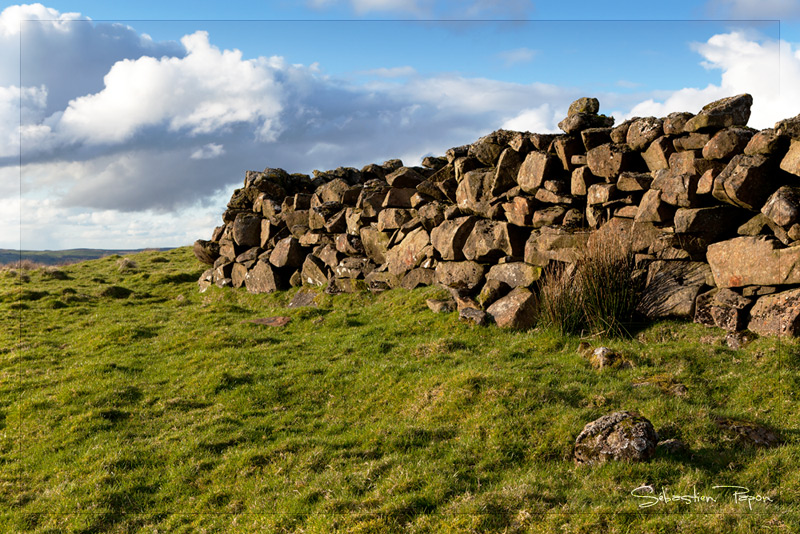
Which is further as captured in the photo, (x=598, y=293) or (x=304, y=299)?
(x=304, y=299)

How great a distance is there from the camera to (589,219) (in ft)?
57.1

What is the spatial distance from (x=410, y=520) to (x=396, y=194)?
17.7 meters

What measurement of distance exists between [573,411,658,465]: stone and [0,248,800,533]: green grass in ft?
0.83

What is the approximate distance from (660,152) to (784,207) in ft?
12.9

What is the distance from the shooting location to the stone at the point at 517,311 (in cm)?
1617

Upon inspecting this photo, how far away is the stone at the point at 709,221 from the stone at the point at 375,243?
12.0 m

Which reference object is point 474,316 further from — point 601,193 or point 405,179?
point 405,179

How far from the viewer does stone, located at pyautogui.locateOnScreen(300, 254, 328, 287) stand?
83.3 ft

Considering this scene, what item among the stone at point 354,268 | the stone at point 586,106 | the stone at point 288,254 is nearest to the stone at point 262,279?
the stone at point 288,254

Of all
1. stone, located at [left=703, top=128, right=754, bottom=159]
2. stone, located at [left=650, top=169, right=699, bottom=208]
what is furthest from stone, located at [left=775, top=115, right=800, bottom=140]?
stone, located at [left=650, top=169, right=699, bottom=208]

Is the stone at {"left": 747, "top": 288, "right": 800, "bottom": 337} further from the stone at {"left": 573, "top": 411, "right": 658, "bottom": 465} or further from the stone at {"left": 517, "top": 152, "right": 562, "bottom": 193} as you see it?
the stone at {"left": 517, "top": 152, "right": 562, "bottom": 193}

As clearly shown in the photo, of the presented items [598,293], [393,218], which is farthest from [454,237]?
[598,293]

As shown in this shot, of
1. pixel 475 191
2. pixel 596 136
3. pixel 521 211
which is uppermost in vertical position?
pixel 596 136

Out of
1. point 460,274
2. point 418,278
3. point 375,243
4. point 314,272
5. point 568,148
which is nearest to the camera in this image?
point 568,148
